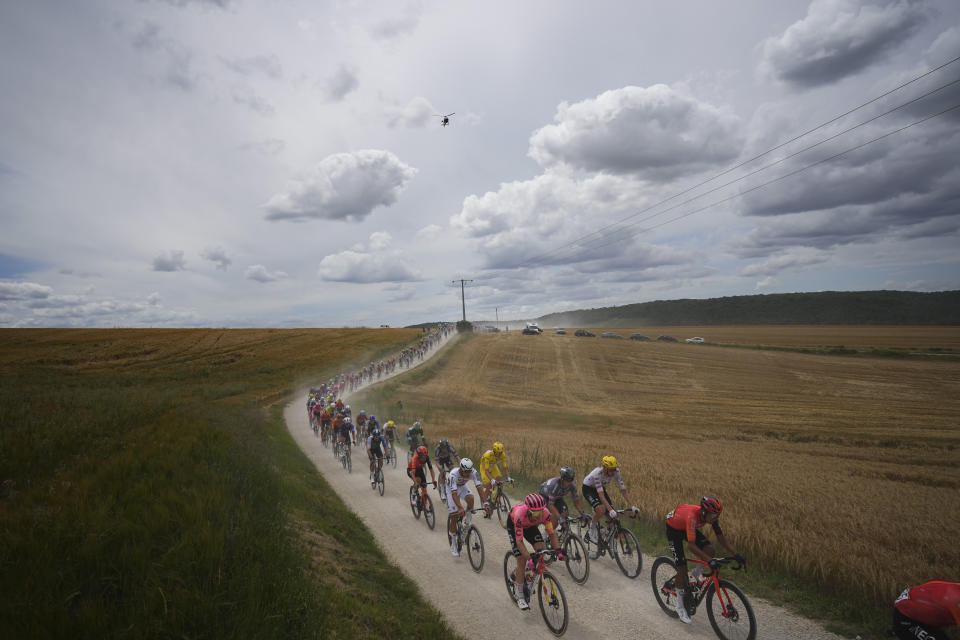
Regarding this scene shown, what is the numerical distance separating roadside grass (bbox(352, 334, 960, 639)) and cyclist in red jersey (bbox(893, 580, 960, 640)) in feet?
9.36

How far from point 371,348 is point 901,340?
80.7 metres

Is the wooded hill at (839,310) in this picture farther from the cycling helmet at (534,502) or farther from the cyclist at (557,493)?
the cycling helmet at (534,502)

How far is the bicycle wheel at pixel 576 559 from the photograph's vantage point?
8.32m

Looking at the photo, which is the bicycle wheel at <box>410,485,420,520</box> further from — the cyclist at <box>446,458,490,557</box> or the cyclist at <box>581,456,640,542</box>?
the cyclist at <box>581,456,640,542</box>

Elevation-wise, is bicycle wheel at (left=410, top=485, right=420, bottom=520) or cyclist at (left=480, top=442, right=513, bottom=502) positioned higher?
cyclist at (left=480, top=442, right=513, bottom=502)

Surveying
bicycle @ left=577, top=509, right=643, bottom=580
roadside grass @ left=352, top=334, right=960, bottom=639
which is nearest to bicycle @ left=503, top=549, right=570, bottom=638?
bicycle @ left=577, top=509, right=643, bottom=580

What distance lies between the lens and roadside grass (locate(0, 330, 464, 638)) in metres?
4.64

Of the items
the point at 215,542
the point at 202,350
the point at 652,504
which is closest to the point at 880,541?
the point at 652,504

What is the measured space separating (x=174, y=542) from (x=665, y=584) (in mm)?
7065

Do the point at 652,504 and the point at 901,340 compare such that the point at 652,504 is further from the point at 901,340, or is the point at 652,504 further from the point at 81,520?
the point at 901,340

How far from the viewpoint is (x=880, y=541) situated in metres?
9.50

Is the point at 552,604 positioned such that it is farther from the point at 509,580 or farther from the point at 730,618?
the point at 730,618

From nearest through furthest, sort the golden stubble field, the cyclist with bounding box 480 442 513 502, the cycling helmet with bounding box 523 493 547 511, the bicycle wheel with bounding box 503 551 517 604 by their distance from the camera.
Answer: the cycling helmet with bounding box 523 493 547 511
the bicycle wheel with bounding box 503 551 517 604
the golden stubble field
the cyclist with bounding box 480 442 513 502

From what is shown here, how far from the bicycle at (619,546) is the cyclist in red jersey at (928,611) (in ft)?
13.1
